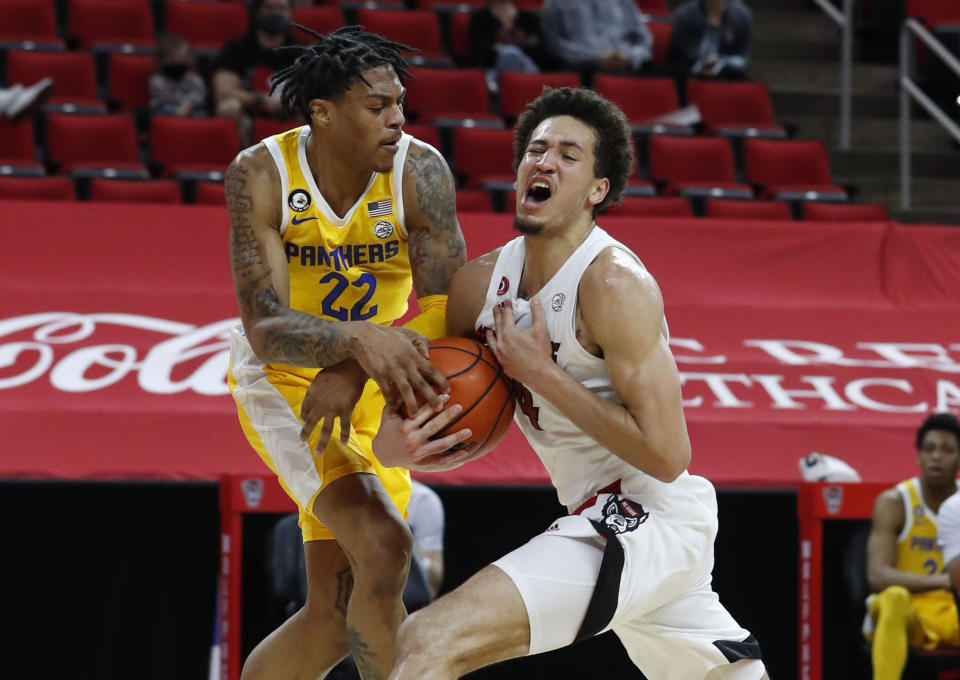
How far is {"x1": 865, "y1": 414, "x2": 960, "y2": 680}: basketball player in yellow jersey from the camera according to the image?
5.80 meters

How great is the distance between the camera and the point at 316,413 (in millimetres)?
3471

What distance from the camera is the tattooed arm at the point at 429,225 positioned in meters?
3.81

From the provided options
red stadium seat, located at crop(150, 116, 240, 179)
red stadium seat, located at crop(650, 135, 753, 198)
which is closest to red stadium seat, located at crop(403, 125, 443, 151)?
red stadium seat, located at crop(150, 116, 240, 179)

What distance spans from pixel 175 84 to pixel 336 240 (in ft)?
17.5

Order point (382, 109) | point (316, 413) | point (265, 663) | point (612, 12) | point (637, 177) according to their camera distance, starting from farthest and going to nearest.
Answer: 1. point (612, 12)
2. point (637, 177)
3. point (265, 663)
4. point (382, 109)
5. point (316, 413)

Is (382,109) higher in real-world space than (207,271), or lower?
higher

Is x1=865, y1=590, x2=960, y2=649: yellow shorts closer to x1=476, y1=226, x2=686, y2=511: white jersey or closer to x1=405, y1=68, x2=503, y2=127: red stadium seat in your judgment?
x1=476, y1=226, x2=686, y2=511: white jersey

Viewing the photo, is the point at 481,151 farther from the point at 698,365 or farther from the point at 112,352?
the point at 112,352

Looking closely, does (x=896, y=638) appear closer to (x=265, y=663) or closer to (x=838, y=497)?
(x=838, y=497)

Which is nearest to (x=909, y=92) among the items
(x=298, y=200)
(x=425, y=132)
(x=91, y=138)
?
(x=425, y=132)

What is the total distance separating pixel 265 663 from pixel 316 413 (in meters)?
0.91

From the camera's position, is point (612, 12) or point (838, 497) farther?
point (612, 12)

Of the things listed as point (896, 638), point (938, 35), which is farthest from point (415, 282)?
point (938, 35)

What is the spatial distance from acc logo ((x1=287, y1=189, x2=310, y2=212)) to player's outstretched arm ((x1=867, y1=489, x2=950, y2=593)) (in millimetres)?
3222
